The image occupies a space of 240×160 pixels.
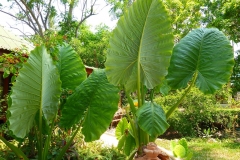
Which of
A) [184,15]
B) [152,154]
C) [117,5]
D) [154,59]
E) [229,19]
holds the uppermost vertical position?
[117,5]

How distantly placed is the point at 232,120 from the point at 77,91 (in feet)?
22.3

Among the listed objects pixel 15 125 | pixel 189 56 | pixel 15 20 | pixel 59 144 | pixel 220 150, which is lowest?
pixel 220 150

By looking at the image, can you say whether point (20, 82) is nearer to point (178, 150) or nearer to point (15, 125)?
point (15, 125)

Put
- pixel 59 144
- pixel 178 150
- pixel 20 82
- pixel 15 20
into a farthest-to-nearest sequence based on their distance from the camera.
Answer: pixel 15 20
pixel 178 150
pixel 59 144
pixel 20 82

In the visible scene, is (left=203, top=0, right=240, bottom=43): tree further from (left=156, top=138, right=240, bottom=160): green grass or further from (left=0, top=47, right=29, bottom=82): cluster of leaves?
(left=0, top=47, right=29, bottom=82): cluster of leaves

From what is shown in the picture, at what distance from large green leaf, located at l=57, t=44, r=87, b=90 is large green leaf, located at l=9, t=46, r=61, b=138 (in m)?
0.55

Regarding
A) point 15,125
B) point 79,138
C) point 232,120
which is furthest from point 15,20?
point 15,125

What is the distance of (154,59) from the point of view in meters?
2.00

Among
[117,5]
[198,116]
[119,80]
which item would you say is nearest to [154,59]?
[119,80]

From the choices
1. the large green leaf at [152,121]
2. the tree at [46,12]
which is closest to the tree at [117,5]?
the tree at [46,12]

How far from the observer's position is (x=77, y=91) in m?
2.34

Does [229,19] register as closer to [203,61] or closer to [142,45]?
[203,61]

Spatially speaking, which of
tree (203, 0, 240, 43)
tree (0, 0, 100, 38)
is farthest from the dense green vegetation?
tree (0, 0, 100, 38)

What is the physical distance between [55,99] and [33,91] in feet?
0.62
